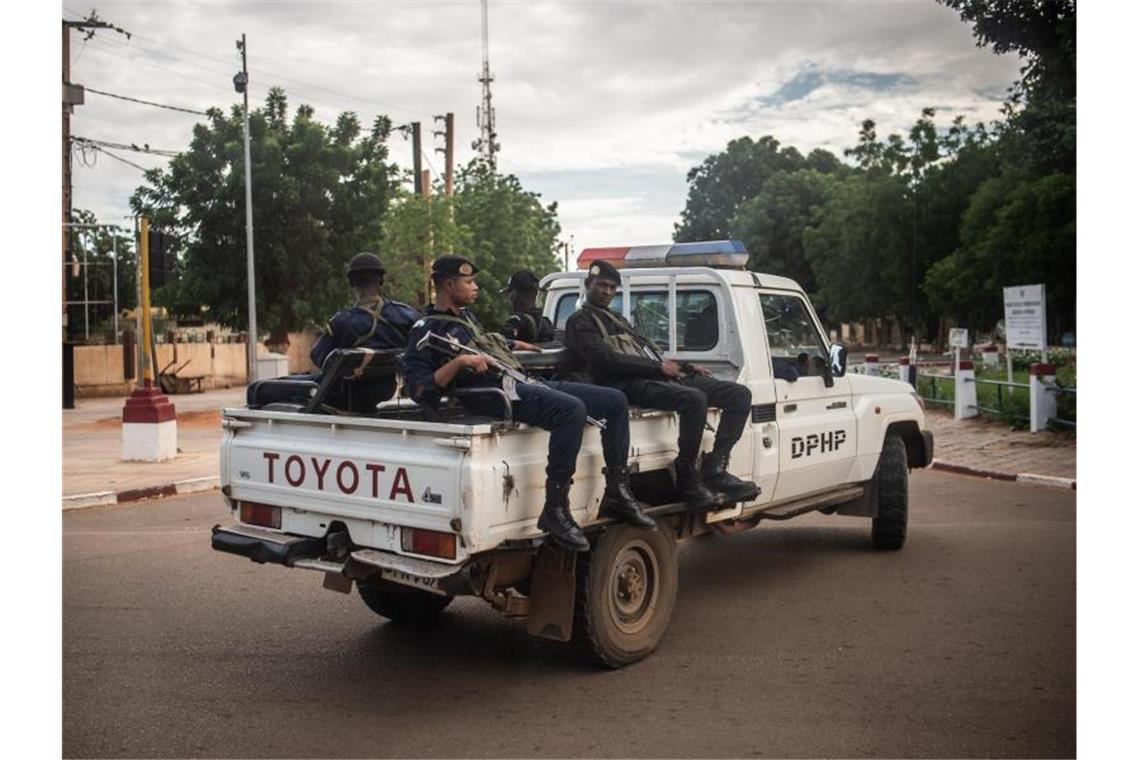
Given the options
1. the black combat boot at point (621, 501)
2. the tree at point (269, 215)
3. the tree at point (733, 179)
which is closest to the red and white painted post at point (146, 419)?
the tree at point (269, 215)

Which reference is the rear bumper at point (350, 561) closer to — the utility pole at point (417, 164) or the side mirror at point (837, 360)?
the side mirror at point (837, 360)

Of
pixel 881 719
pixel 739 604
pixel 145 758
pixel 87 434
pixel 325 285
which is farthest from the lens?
pixel 325 285

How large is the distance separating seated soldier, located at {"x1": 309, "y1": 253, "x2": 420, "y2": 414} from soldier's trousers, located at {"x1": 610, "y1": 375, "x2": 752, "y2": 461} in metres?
1.17

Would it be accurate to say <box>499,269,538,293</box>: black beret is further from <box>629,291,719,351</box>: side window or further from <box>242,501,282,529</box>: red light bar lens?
<box>242,501,282,529</box>: red light bar lens

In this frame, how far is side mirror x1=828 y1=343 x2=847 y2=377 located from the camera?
256 inches

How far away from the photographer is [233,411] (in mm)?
5098

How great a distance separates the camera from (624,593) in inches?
200

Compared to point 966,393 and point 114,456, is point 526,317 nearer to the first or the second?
point 114,456

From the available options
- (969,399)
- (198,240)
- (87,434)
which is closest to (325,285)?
(198,240)

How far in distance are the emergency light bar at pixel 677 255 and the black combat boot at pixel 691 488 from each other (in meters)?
1.41

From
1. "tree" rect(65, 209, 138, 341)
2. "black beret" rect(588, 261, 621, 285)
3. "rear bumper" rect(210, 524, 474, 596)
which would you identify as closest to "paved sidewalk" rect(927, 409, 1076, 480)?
"black beret" rect(588, 261, 621, 285)

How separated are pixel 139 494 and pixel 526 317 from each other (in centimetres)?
569

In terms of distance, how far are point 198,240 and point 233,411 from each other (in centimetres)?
1386

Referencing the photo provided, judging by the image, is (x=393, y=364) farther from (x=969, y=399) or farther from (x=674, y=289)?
(x=969, y=399)
